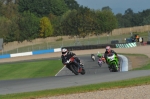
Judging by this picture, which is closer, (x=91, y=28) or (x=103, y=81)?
(x=103, y=81)

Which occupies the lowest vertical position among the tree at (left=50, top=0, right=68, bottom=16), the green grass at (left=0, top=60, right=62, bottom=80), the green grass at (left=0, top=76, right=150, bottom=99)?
the green grass at (left=0, top=60, right=62, bottom=80)

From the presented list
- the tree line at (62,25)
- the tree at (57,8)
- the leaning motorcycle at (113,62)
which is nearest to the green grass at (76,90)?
the leaning motorcycle at (113,62)

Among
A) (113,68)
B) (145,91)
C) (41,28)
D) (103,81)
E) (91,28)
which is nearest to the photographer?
(145,91)

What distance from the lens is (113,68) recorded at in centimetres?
2362

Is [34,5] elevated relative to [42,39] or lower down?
elevated

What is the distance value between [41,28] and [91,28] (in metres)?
13.5

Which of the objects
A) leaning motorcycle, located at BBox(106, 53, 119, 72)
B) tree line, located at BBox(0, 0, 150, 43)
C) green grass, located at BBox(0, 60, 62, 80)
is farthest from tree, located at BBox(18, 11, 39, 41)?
leaning motorcycle, located at BBox(106, 53, 119, 72)

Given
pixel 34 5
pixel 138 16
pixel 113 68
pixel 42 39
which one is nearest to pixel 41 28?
pixel 42 39

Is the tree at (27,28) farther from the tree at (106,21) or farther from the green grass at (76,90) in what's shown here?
the green grass at (76,90)

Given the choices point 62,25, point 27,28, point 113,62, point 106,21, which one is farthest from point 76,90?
point 62,25

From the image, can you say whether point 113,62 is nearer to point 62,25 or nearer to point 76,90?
point 76,90

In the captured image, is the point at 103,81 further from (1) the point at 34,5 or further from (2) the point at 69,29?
(1) the point at 34,5

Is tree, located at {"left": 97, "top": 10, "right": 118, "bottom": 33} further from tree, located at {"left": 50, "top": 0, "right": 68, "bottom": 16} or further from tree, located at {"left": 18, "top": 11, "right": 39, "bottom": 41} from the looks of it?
tree, located at {"left": 50, "top": 0, "right": 68, "bottom": 16}

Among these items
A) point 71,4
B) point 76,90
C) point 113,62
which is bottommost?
point 76,90
